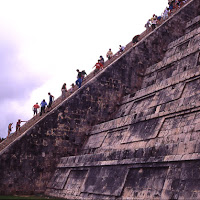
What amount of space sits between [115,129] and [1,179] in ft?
19.3

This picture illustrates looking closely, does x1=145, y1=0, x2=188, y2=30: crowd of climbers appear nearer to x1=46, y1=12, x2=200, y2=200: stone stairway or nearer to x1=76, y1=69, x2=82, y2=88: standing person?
x1=46, y1=12, x2=200, y2=200: stone stairway

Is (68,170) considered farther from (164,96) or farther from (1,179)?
(164,96)

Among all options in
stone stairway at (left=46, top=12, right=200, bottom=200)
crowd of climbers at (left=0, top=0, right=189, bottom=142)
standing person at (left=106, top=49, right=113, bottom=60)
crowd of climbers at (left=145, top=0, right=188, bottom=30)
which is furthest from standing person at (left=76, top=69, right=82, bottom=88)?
crowd of climbers at (left=145, top=0, right=188, bottom=30)

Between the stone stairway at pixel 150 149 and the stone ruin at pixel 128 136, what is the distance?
3 centimetres

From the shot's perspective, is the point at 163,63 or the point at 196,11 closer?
the point at 163,63

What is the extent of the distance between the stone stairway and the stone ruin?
0.03 meters

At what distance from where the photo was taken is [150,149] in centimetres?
914

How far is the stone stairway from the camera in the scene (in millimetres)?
7898

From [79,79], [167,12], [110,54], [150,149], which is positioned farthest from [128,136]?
[167,12]

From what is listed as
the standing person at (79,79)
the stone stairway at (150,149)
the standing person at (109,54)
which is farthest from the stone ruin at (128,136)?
the standing person at (109,54)

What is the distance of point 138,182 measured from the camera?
891 centimetres

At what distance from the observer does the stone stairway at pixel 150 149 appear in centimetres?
790

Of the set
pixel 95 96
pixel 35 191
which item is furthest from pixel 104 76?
pixel 35 191

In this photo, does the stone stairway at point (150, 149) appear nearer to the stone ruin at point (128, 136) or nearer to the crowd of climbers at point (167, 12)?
the stone ruin at point (128, 136)
